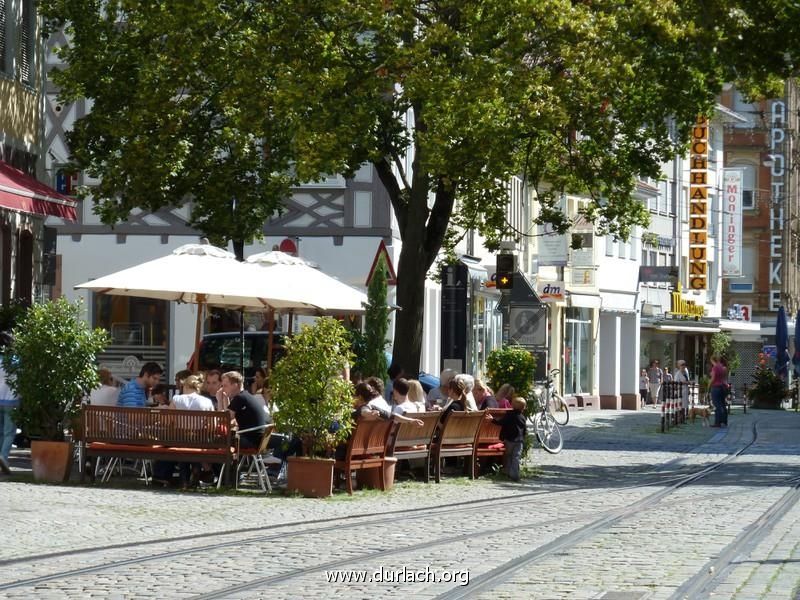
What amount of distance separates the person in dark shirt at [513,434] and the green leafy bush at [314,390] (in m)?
4.15

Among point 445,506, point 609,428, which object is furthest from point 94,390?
point 609,428

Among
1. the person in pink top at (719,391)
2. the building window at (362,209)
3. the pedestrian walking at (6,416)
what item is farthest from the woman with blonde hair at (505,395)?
the person in pink top at (719,391)

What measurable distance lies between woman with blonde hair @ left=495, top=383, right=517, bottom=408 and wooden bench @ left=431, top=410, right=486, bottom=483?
5.46ft

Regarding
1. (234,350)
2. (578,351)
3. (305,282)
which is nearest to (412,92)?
(305,282)

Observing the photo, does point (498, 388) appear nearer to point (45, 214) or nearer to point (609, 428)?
point (45, 214)

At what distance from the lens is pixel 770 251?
84.4 metres

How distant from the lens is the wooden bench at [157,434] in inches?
715

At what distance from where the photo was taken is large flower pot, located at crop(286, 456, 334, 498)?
1814 centimetres

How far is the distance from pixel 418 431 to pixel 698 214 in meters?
48.7

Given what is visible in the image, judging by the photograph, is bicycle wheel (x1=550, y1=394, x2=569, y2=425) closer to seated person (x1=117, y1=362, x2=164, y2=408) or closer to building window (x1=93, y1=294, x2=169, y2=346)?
building window (x1=93, y1=294, x2=169, y2=346)

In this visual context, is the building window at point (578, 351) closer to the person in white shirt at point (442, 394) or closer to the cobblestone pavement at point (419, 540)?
the person in white shirt at point (442, 394)

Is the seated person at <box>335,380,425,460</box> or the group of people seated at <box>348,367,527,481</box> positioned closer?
the seated person at <box>335,380,425,460</box>

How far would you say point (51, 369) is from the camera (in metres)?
18.6

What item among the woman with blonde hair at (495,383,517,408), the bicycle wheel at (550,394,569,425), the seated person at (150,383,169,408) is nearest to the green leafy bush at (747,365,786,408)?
the bicycle wheel at (550,394,569,425)
